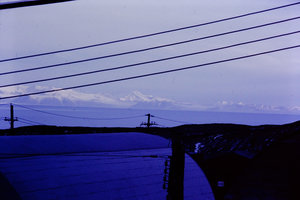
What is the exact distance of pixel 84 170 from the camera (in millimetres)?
14523

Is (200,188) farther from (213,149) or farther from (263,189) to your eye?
(213,149)

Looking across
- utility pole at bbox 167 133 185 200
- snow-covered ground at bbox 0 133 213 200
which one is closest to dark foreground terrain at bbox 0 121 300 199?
snow-covered ground at bbox 0 133 213 200

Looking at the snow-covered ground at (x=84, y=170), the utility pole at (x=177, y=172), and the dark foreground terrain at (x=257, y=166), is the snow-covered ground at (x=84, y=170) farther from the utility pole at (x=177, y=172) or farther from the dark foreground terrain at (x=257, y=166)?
the dark foreground terrain at (x=257, y=166)

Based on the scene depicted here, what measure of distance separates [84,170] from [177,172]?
639 cm

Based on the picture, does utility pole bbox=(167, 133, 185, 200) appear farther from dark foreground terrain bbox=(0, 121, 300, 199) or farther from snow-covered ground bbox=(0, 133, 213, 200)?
dark foreground terrain bbox=(0, 121, 300, 199)

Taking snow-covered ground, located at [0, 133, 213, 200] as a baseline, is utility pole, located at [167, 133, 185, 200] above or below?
above

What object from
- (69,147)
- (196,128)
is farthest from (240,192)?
(196,128)

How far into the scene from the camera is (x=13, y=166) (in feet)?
43.5

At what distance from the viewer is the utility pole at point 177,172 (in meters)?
9.52

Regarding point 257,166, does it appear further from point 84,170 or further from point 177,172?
point 177,172

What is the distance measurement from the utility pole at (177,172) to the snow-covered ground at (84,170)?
3.81 feet

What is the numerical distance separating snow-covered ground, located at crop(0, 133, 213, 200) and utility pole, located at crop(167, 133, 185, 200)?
1.16 metres

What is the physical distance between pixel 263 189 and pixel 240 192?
1.72m

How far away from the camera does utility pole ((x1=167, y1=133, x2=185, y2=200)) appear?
9516 mm
